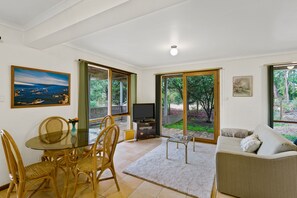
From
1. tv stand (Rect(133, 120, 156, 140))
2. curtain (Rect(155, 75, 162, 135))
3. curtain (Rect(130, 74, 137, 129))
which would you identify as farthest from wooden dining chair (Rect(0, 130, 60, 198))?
curtain (Rect(155, 75, 162, 135))

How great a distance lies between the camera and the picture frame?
3740 millimetres

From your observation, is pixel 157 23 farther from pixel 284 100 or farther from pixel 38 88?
pixel 284 100

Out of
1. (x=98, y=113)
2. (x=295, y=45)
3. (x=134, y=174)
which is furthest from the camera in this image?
(x=98, y=113)

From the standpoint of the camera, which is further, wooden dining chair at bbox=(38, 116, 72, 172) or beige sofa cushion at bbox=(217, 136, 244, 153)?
beige sofa cushion at bbox=(217, 136, 244, 153)

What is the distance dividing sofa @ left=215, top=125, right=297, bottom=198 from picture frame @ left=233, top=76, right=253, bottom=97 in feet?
6.27

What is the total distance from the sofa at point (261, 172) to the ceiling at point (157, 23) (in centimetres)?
177

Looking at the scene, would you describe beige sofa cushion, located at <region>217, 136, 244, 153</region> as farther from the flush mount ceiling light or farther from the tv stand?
the tv stand

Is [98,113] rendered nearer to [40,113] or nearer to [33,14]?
[40,113]

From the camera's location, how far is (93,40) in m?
2.75

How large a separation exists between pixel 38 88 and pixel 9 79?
15.9 inches

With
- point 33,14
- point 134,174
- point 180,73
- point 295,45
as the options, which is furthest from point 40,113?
point 295,45

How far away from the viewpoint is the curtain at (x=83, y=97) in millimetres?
3172

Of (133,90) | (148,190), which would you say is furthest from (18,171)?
(133,90)

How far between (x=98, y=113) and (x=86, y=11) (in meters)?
2.73
